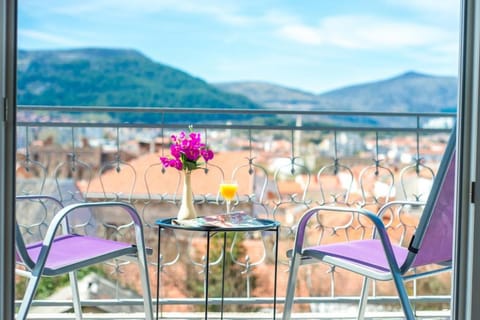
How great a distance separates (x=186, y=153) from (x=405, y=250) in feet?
3.31

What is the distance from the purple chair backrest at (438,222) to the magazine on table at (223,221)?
0.66 metres

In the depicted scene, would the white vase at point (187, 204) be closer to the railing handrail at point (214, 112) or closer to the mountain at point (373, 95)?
the railing handrail at point (214, 112)

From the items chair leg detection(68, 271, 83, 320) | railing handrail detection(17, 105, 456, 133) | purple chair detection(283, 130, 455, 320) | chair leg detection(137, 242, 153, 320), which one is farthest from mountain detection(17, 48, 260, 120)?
purple chair detection(283, 130, 455, 320)

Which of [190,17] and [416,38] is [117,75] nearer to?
[190,17]

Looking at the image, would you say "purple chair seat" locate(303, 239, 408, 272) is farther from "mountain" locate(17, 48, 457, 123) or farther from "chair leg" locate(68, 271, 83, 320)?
"mountain" locate(17, 48, 457, 123)

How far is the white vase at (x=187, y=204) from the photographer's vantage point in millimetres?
2781

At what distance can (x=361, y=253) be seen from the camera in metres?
2.63

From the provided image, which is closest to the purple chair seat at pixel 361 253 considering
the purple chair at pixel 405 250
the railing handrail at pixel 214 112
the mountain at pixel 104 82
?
the purple chair at pixel 405 250

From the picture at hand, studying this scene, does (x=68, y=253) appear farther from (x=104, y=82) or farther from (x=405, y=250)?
(x=104, y=82)

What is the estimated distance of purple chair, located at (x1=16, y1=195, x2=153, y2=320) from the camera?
222 centimetres

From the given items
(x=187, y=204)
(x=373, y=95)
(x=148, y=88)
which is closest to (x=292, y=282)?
(x=187, y=204)

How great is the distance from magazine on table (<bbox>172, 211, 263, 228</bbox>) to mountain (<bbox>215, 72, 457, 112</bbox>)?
13851 millimetres

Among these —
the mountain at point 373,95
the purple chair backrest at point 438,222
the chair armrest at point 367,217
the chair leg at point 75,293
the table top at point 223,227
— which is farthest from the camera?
the mountain at point 373,95

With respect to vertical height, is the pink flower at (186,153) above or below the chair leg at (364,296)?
above
